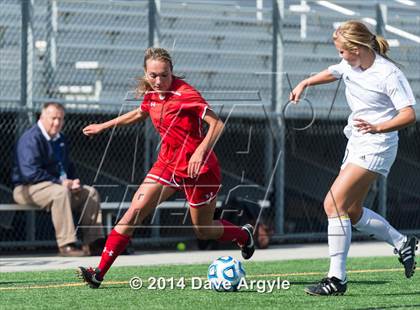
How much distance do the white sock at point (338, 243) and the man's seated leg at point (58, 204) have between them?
5.06 metres

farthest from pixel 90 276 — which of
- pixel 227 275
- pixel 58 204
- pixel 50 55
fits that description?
pixel 50 55

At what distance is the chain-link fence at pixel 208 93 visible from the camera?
45.6ft

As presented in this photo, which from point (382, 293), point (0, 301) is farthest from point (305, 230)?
point (0, 301)

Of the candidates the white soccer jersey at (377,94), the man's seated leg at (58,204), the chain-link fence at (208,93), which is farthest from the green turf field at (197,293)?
the chain-link fence at (208,93)

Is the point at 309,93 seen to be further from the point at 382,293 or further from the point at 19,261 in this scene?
the point at 382,293

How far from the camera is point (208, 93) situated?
49.5ft

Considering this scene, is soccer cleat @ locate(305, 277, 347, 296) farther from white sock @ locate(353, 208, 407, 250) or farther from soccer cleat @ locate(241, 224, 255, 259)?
soccer cleat @ locate(241, 224, 255, 259)

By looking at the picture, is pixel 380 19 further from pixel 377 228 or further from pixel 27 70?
pixel 377 228

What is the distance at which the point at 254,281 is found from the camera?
30.7 feet

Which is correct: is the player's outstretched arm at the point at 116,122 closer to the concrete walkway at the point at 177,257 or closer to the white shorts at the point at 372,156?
the white shorts at the point at 372,156

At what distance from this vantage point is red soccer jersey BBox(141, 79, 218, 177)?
28.1 feet

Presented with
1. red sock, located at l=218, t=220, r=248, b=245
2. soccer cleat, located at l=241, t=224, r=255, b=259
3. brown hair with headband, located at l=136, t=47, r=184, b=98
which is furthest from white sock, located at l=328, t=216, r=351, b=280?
brown hair with headband, located at l=136, t=47, r=184, b=98

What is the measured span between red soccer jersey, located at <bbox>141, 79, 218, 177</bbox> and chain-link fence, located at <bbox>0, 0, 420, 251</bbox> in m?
4.90

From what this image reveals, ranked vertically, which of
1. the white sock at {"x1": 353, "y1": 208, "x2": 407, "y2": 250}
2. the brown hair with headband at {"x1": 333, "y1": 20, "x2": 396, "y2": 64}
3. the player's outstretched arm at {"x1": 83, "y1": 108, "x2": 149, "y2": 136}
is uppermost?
the brown hair with headband at {"x1": 333, "y1": 20, "x2": 396, "y2": 64}
